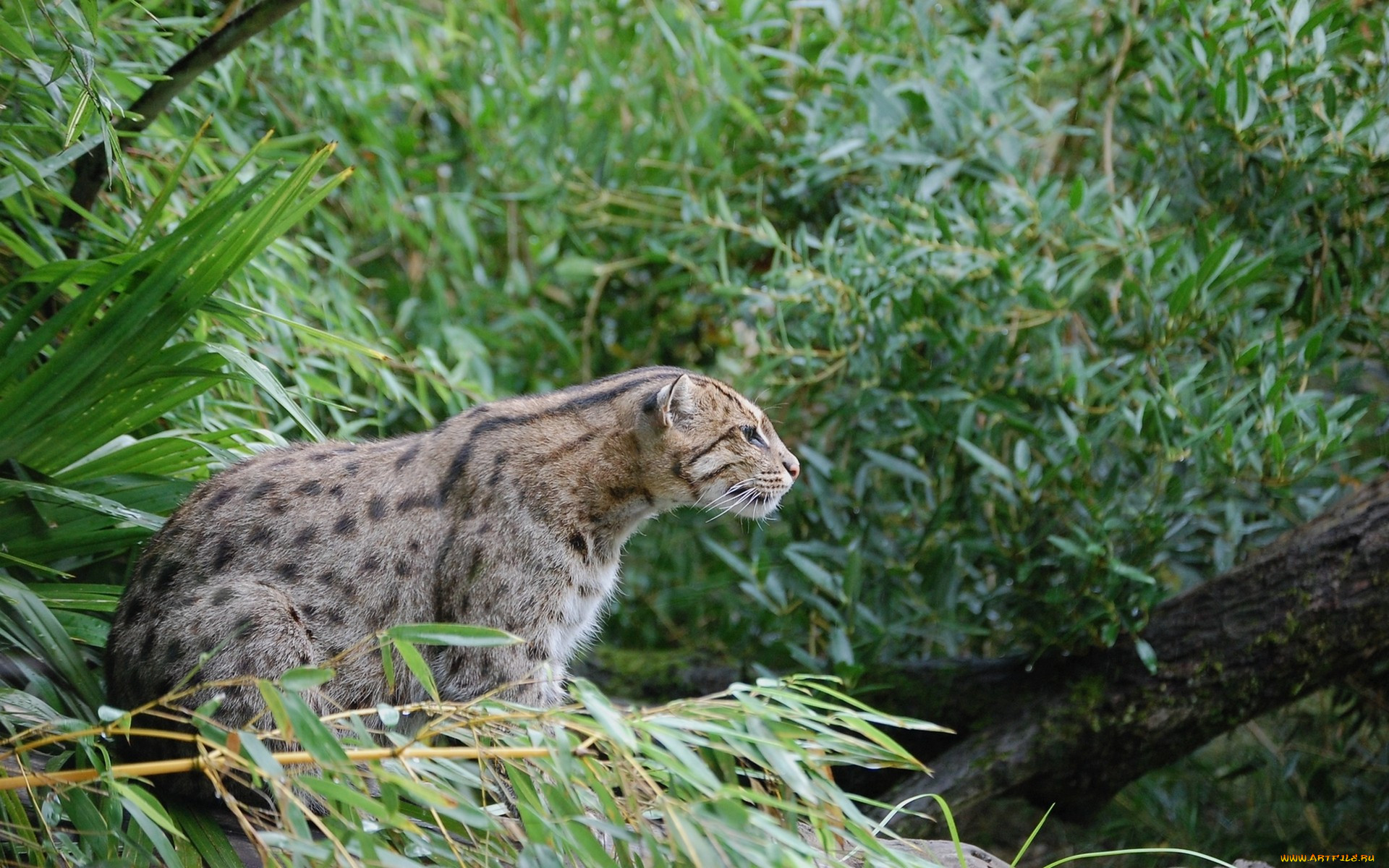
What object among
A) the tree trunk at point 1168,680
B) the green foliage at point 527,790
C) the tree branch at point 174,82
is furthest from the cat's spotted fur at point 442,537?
the tree trunk at point 1168,680

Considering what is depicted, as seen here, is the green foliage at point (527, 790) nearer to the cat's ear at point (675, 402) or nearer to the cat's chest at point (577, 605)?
the cat's chest at point (577, 605)

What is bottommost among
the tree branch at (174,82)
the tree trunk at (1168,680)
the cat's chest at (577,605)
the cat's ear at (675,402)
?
the tree trunk at (1168,680)

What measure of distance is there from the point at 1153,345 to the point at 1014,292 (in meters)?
0.55

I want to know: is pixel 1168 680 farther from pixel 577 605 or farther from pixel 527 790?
pixel 527 790

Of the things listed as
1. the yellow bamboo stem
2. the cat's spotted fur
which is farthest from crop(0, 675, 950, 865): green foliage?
the cat's spotted fur

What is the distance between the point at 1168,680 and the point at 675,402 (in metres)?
2.22

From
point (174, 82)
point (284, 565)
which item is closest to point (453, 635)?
point (284, 565)

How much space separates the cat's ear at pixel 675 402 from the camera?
3496mm

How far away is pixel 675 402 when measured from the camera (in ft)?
11.7

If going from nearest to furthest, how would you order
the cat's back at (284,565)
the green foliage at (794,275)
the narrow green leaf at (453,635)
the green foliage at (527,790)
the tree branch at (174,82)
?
the green foliage at (527,790) → the narrow green leaf at (453,635) → the cat's back at (284,565) → the tree branch at (174,82) → the green foliage at (794,275)

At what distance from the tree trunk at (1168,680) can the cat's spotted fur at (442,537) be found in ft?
4.99

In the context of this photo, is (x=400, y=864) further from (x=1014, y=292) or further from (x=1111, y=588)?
(x=1014, y=292)

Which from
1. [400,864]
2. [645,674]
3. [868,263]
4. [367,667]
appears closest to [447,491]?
[367,667]

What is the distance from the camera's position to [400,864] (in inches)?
78.2
